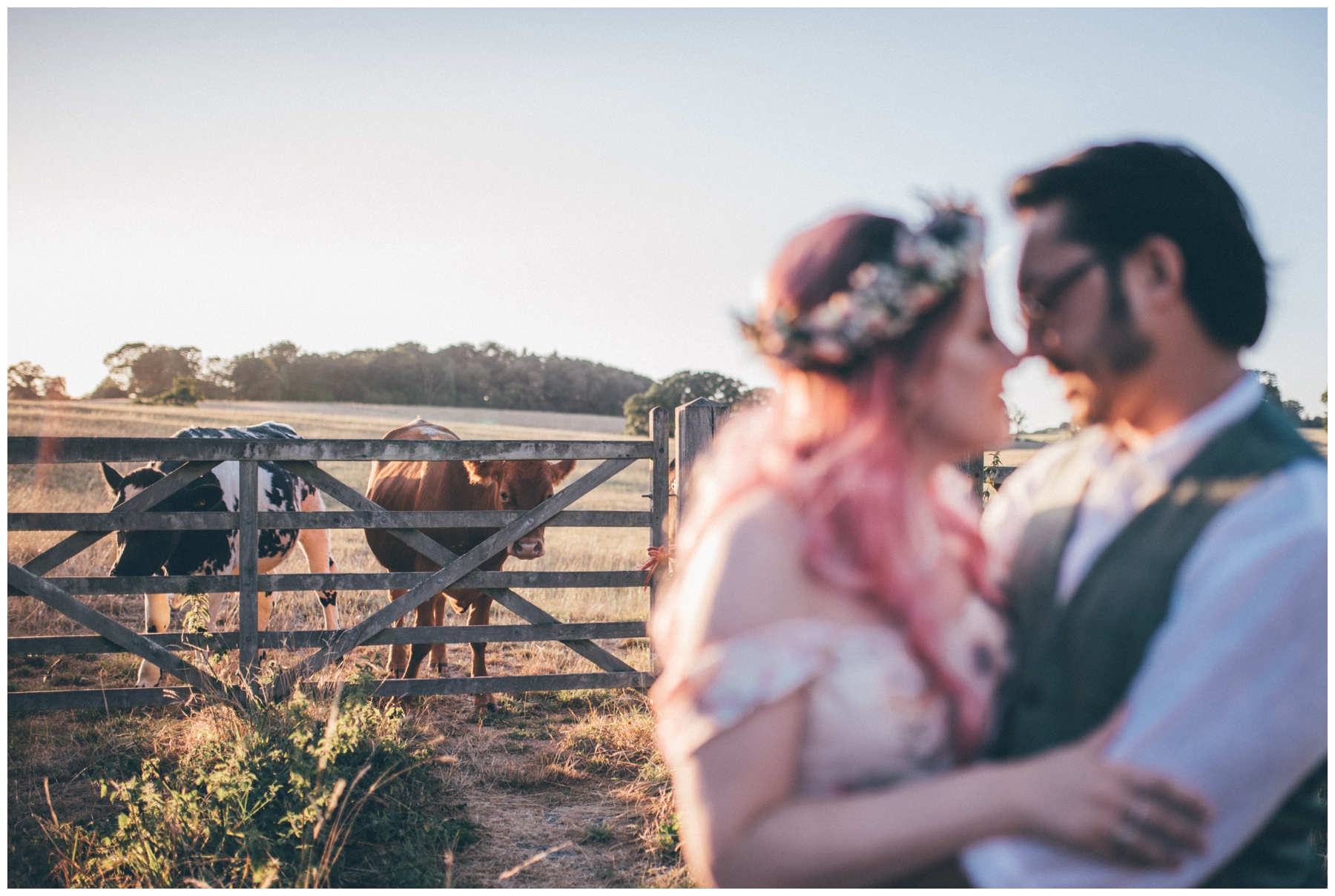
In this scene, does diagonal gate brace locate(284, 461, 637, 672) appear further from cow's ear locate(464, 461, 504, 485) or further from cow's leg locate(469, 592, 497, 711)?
cow's ear locate(464, 461, 504, 485)

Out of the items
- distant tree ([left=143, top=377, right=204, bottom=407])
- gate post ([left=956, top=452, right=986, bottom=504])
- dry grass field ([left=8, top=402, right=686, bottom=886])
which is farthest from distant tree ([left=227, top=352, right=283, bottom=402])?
gate post ([left=956, top=452, right=986, bottom=504])

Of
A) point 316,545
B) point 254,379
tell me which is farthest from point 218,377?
point 316,545

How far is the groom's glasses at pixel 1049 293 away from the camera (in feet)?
4.49

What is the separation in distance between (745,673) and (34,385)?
31.4 meters

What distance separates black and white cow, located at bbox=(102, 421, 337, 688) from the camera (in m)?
5.58

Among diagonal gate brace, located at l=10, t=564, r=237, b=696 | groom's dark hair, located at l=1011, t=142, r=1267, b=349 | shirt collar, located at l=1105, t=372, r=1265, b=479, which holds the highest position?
groom's dark hair, located at l=1011, t=142, r=1267, b=349

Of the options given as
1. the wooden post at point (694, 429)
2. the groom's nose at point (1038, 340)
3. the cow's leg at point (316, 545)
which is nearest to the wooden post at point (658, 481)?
the wooden post at point (694, 429)

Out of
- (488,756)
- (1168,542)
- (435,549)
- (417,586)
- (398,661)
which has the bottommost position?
(488,756)

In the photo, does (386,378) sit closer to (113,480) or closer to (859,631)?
(113,480)

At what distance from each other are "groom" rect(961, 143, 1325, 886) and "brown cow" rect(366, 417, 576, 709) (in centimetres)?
452

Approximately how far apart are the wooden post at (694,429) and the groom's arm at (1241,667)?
3.47 metres

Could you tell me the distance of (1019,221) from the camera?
4.98ft

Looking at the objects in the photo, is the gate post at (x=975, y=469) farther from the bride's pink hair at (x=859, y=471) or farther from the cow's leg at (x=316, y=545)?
the cow's leg at (x=316, y=545)

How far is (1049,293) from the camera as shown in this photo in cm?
141
